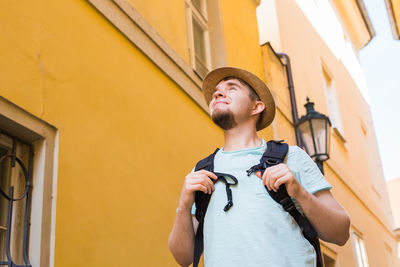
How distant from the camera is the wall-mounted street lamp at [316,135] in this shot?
22.4 feet

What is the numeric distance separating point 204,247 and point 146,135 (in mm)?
2786

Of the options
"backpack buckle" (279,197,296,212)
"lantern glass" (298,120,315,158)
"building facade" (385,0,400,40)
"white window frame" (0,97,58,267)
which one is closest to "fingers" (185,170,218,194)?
"backpack buckle" (279,197,296,212)

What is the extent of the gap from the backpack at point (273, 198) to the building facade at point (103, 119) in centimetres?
139

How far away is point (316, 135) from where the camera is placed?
6.99 m

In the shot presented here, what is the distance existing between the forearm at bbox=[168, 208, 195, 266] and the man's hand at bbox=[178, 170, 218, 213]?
0.06 m

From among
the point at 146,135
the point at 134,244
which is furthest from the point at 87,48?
the point at 134,244

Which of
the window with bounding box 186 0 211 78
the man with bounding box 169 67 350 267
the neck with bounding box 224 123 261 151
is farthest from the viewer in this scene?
the window with bounding box 186 0 211 78

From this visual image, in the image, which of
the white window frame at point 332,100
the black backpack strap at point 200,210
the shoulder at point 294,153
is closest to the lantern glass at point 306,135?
the shoulder at point 294,153

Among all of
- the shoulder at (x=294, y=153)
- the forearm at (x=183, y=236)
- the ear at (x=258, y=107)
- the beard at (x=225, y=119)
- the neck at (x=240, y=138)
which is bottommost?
the forearm at (x=183, y=236)

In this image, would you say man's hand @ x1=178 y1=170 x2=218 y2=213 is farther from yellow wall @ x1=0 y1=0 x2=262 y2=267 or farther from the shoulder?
yellow wall @ x1=0 y1=0 x2=262 y2=267

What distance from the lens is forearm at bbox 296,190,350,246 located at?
2486mm

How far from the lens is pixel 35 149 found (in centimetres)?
395

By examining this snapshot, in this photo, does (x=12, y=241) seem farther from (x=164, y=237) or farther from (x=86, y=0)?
(x=86, y=0)

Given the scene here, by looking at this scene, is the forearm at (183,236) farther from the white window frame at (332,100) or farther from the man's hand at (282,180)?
the white window frame at (332,100)
